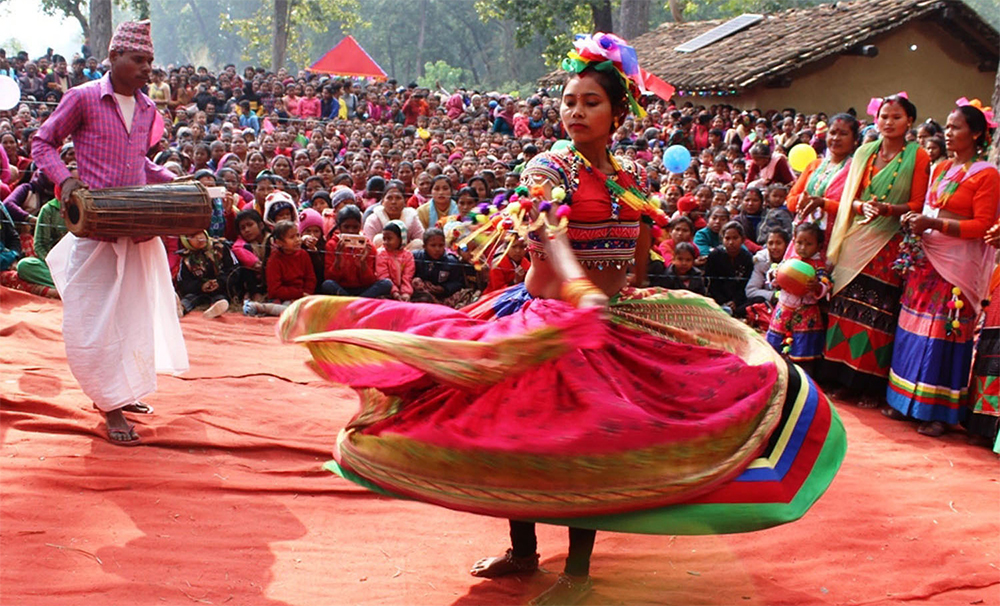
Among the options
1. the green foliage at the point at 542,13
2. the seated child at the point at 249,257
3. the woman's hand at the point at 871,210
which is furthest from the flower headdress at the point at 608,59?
Answer: the green foliage at the point at 542,13

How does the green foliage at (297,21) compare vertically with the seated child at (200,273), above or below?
above

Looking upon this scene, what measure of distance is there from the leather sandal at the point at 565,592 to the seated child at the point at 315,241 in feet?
21.3

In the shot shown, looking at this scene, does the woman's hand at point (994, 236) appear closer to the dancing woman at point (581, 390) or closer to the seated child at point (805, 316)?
the seated child at point (805, 316)

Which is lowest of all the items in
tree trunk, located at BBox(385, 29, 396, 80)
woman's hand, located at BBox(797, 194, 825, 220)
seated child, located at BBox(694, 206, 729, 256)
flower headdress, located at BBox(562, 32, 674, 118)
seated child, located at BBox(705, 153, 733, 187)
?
seated child, located at BBox(694, 206, 729, 256)

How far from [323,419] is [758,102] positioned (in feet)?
55.0

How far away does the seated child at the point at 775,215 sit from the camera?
33.2 feet

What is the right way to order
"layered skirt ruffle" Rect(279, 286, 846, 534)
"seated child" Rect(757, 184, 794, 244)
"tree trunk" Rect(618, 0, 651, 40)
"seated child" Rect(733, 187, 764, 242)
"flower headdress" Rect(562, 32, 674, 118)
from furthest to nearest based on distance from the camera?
1. "tree trunk" Rect(618, 0, 651, 40)
2. "seated child" Rect(733, 187, 764, 242)
3. "seated child" Rect(757, 184, 794, 244)
4. "flower headdress" Rect(562, 32, 674, 118)
5. "layered skirt ruffle" Rect(279, 286, 846, 534)

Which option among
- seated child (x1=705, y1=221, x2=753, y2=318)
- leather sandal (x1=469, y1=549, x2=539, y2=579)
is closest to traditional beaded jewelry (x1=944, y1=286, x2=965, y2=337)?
seated child (x1=705, y1=221, x2=753, y2=318)

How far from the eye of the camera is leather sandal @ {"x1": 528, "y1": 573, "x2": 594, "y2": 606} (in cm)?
367

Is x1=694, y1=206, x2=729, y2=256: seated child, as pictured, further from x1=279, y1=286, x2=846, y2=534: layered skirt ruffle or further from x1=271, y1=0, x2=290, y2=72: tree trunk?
x1=271, y1=0, x2=290, y2=72: tree trunk

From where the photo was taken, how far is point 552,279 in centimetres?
372

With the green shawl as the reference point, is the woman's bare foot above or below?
below

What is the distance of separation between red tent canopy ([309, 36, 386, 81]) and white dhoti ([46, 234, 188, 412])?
1114 inches

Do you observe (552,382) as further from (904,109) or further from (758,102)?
(758,102)
